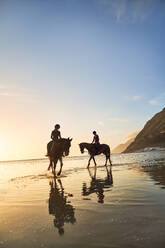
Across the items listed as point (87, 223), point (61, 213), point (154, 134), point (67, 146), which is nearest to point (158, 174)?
point (67, 146)

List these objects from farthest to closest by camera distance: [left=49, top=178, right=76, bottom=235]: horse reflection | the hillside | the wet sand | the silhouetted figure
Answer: the hillside → the silhouetted figure → [left=49, top=178, right=76, bottom=235]: horse reflection → the wet sand

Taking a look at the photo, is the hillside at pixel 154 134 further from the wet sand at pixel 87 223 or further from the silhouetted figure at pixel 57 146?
the wet sand at pixel 87 223

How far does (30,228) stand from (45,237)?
645mm

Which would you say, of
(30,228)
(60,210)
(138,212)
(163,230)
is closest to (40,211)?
(60,210)

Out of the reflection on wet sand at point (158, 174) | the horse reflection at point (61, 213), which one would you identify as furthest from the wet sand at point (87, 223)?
the reflection on wet sand at point (158, 174)

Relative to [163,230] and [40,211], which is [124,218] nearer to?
[163,230]

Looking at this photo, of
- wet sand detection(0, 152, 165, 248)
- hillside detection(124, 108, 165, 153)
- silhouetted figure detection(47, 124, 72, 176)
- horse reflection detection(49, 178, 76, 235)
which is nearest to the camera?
wet sand detection(0, 152, 165, 248)

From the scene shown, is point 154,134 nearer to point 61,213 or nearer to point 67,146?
point 67,146

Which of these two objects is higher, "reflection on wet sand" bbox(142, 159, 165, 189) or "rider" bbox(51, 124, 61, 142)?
"rider" bbox(51, 124, 61, 142)

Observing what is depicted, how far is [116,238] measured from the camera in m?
3.30

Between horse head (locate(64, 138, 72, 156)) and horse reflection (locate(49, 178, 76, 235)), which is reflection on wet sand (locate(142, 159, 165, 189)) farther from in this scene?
horse head (locate(64, 138, 72, 156))

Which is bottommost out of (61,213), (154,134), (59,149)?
(61,213)

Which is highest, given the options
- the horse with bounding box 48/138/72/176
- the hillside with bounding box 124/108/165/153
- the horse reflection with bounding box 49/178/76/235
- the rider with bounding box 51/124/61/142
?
the hillside with bounding box 124/108/165/153

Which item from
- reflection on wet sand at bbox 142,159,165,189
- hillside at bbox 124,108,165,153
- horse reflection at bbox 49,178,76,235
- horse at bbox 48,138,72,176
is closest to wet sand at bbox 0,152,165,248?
horse reflection at bbox 49,178,76,235
